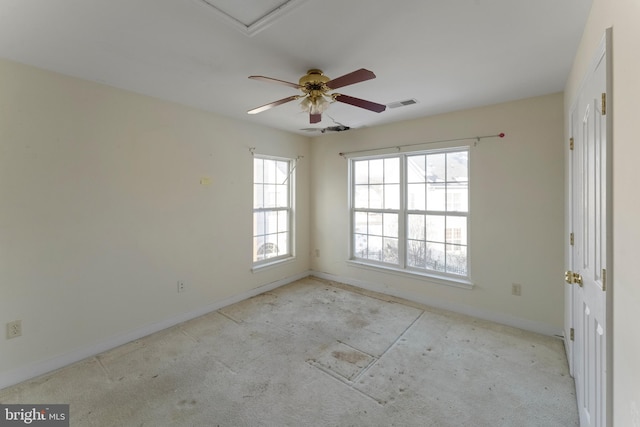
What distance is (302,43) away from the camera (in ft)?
5.90

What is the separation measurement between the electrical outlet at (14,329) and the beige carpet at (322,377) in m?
0.38

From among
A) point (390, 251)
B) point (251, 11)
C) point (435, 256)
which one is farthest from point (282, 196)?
point (251, 11)

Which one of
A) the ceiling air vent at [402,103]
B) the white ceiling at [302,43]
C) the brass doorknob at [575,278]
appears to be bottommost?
the brass doorknob at [575,278]

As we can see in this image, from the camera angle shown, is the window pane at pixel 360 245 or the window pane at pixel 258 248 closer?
the window pane at pixel 258 248

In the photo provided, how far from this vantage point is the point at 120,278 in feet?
8.64

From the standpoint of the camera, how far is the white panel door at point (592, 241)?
1.16 metres

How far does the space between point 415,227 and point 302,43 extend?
2771mm

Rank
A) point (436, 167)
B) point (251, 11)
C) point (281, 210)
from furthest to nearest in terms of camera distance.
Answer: point (281, 210), point (436, 167), point (251, 11)

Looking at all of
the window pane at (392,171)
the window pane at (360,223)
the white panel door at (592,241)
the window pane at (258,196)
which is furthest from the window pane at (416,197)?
the window pane at (258,196)

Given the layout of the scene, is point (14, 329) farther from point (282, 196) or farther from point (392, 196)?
point (392, 196)

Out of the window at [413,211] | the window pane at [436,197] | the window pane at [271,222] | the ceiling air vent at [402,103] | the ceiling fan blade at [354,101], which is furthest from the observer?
the window pane at [271,222]

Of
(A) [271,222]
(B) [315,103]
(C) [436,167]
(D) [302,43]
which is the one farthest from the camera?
(A) [271,222]

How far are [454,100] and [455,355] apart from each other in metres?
2.56

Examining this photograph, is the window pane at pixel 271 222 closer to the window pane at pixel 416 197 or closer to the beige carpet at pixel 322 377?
the beige carpet at pixel 322 377
